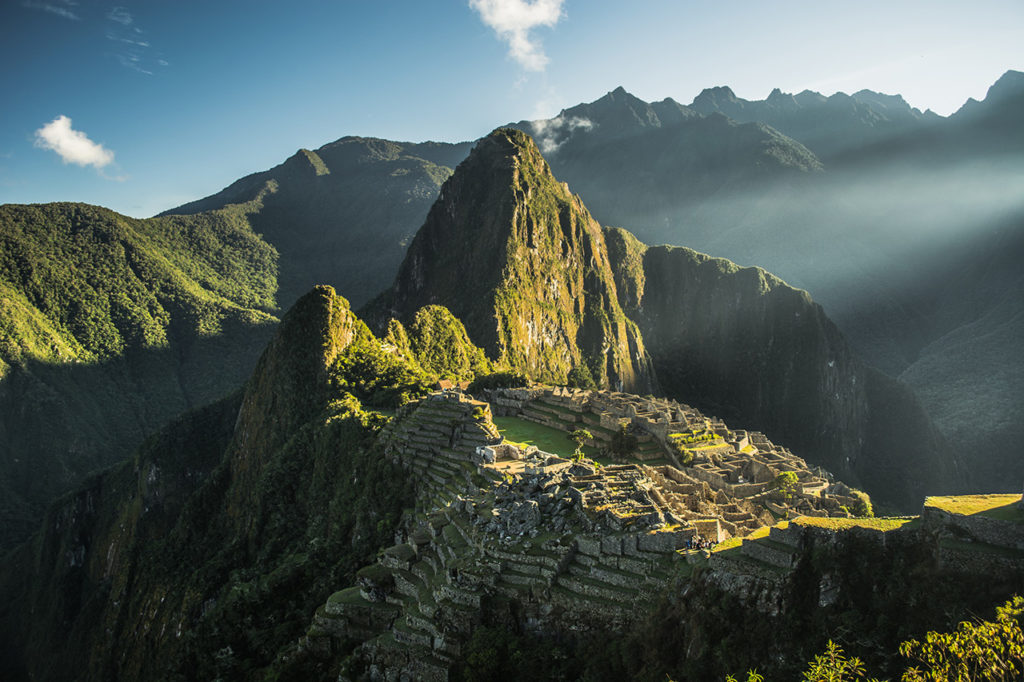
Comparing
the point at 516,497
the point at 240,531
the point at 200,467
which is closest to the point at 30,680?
the point at 200,467

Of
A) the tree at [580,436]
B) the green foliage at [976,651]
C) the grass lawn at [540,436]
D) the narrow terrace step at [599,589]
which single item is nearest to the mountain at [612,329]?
the grass lawn at [540,436]

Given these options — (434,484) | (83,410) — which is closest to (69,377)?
(83,410)

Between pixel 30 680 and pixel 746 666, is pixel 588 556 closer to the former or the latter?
pixel 746 666

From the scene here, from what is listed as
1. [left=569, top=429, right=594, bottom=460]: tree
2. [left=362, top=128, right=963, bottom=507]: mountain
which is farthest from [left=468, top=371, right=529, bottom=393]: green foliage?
[left=362, top=128, right=963, bottom=507]: mountain

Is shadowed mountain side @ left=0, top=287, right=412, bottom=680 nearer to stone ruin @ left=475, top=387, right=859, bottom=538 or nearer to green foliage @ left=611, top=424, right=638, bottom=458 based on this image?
green foliage @ left=611, top=424, right=638, bottom=458

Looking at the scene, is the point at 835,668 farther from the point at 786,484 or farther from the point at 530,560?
the point at 786,484

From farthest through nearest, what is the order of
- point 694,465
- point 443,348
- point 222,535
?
point 443,348 < point 222,535 < point 694,465
